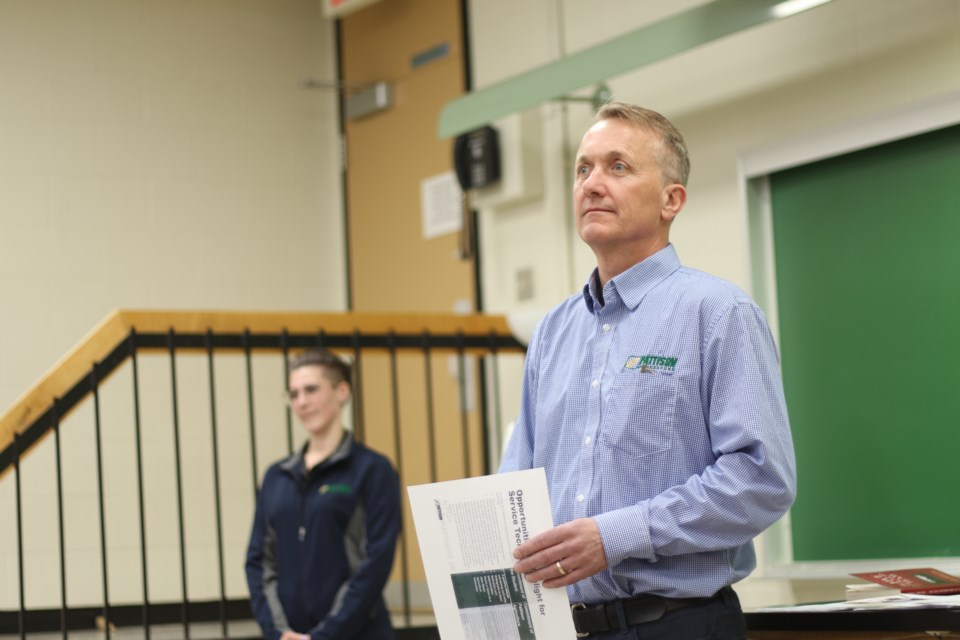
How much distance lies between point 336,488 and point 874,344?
5.18ft

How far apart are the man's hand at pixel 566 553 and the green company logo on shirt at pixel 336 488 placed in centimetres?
160

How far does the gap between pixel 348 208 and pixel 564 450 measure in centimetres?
411

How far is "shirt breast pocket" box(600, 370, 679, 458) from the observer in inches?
65.2

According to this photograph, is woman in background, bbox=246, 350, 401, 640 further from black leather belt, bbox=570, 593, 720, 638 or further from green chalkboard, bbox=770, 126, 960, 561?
black leather belt, bbox=570, 593, 720, 638

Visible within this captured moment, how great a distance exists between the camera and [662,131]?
5.89 ft

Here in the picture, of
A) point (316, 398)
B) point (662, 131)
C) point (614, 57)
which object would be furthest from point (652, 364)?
point (614, 57)

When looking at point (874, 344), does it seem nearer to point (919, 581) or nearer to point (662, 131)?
point (919, 581)

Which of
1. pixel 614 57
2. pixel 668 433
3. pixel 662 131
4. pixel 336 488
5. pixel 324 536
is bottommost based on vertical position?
pixel 324 536

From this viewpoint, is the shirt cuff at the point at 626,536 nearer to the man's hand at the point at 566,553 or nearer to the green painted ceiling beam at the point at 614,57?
the man's hand at the point at 566,553

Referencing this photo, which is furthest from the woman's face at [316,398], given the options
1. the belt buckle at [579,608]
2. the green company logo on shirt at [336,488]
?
the belt buckle at [579,608]

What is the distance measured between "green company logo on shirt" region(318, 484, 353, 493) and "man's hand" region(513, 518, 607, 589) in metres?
1.60

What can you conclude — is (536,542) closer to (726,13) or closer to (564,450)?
(564,450)

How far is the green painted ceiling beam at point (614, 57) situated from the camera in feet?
11.3

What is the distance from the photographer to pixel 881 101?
11.1ft
